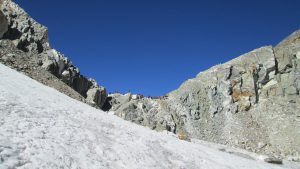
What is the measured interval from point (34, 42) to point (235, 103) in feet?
172

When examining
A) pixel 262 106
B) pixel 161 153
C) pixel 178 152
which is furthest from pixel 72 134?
pixel 262 106

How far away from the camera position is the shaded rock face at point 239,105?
81.8 metres

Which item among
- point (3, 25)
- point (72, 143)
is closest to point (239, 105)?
point (3, 25)

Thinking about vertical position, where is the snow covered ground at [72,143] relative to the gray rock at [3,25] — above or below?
below

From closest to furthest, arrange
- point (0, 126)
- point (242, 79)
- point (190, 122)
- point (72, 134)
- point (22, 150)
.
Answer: point (22, 150), point (0, 126), point (72, 134), point (190, 122), point (242, 79)

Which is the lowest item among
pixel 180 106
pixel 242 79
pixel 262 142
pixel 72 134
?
pixel 72 134

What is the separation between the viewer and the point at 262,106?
90.1 m

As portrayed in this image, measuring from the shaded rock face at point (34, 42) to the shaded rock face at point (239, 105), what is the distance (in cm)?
2410

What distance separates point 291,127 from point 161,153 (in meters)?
69.4

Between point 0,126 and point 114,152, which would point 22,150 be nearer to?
point 0,126

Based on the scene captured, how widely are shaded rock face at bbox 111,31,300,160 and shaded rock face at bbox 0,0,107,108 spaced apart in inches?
949

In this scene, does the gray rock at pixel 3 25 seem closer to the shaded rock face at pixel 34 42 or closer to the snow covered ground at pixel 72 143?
the shaded rock face at pixel 34 42

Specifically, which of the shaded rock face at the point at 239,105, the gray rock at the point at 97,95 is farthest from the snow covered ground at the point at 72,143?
the shaded rock face at the point at 239,105

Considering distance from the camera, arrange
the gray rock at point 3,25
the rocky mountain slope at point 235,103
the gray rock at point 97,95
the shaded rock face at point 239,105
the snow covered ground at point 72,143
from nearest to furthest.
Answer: the snow covered ground at point 72,143
the gray rock at point 3,25
the gray rock at point 97,95
the rocky mountain slope at point 235,103
the shaded rock face at point 239,105
